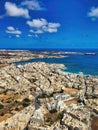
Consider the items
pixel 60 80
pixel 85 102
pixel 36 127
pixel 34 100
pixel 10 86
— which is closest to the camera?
pixel 36 127

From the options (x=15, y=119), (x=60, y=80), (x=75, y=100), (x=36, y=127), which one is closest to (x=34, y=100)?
(x=75, y=100)

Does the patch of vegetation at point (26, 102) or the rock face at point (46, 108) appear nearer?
the rock face at point (46, 108)

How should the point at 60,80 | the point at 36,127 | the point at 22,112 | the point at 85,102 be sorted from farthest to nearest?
the point at 60,80
the point at 85,102
the point at 22,112
the point at 36,127

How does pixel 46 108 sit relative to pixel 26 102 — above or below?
above

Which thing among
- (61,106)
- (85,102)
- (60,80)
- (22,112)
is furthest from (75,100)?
(60,80)

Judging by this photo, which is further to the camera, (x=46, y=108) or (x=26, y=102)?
(x=26, y=102)

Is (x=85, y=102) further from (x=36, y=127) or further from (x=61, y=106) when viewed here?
(x=36, y=127)

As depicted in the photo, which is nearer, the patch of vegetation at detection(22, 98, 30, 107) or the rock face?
the rock face

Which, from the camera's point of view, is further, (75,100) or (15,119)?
(75,100)

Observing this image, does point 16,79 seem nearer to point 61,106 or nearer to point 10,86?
point 10,86
